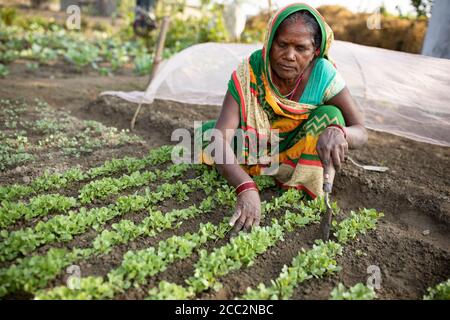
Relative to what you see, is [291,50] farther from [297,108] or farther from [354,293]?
[354,293]

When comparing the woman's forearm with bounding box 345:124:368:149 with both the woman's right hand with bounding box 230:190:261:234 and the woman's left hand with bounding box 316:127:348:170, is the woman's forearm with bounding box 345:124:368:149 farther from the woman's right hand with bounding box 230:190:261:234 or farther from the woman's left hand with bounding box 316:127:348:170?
the woman's right hand with bounding box 230:190:261:234

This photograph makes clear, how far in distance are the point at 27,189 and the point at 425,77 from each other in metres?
3.58

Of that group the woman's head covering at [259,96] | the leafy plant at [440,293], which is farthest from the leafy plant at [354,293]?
the woman's head covering at [259,96]

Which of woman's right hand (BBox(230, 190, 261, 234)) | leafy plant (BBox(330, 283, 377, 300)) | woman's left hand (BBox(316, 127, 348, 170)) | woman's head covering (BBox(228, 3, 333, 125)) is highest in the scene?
woman's head covering (BBox(228, 3, 333, 125))

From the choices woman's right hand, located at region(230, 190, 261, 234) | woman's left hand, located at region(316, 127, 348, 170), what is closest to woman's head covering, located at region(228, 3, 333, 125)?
woman's left hand, located at region(316, 127, 348, 170)

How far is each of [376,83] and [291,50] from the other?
1.66 meters

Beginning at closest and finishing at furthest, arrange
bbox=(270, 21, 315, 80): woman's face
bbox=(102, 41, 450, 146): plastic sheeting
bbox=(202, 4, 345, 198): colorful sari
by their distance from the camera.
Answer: bbox=(270, 21, 315, 80): woman's face < bbox=(202, 4, 345, 198): colorful sari < bbox=(102, 41, 450, 146): plastic sheeting

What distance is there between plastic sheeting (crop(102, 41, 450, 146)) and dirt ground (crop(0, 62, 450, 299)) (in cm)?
36

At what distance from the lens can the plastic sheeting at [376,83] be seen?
380 centimetres

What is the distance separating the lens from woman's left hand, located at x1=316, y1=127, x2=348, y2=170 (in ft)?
8.51

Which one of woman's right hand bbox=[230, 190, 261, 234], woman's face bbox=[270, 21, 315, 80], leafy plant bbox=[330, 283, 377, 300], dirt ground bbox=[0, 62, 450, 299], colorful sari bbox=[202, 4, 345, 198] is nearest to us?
leafy plant bbox=[330, 283, 377, 300]

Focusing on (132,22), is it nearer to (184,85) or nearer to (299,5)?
(184,85)

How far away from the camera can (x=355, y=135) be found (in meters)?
2.90

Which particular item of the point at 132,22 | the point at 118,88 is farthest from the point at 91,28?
the point at 118,88
